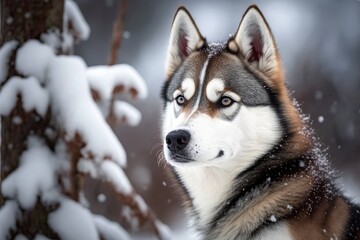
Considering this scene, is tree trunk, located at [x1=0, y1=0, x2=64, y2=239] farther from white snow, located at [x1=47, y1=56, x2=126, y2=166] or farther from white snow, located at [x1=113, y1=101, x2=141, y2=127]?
white snow, located at [x1=113, y1=101, x2=141, y2=127]

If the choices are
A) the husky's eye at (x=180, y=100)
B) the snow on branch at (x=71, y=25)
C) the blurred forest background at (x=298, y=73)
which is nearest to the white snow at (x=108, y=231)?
the snow on branch at (x=71, y=25)

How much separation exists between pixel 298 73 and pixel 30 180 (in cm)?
748

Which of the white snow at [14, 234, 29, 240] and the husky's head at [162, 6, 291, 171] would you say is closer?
the husky's head at [162, 6, 291, 171]

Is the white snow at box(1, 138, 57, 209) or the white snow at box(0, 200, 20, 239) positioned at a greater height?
the white snow at box(1, 138, 57, 209)

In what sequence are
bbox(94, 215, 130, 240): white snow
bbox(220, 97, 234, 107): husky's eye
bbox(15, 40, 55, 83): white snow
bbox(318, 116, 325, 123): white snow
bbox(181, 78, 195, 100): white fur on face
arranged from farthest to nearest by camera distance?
bbox(318, 116, 325, 123): white snow < bbox(94, 215, 130, 240): white snow < bbox(15, 40, 55, 83): white snow < bbox(181, 78, 195, 100): white fur on face < bbox(220, 97, 234, 107): husky's eye

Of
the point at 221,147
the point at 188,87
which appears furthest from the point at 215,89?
the point at 221,147

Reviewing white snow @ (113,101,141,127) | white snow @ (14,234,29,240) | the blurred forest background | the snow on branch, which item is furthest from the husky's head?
the blurred forest background

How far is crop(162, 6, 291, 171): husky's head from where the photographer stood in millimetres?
3158

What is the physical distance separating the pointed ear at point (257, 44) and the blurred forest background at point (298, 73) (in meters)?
6.07

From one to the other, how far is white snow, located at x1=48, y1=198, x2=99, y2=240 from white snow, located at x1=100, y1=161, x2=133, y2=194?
36cm

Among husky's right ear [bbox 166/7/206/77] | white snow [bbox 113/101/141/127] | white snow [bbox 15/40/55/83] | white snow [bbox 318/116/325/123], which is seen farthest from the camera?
white snow [bbox 318/116/325/123]

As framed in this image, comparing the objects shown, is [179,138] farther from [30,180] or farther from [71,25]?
[71,25]

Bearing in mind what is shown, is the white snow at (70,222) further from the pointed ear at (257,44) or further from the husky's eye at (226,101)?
the pointed ear at (257,44)

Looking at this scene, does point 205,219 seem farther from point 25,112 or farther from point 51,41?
point 51,41
